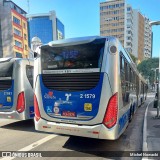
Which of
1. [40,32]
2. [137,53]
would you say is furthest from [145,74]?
[40,32]

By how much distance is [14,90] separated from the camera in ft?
27.0

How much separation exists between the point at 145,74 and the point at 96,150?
77.7 metres

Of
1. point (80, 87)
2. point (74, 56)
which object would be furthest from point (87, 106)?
point (74, 56)

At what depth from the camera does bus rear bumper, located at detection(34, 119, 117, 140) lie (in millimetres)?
5398

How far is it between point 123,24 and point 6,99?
110 metres

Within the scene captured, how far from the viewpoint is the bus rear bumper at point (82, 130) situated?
5398mm

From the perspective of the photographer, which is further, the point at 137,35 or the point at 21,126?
the point at 137,35

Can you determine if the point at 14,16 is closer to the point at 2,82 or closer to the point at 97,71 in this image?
the point at 2,82

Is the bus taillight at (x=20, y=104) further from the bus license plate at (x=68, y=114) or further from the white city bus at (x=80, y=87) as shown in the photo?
the bus license plate at (x=68, y=114)

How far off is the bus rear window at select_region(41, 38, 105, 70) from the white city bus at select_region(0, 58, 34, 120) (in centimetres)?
247

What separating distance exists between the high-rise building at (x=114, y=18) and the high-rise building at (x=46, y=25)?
2754 cm

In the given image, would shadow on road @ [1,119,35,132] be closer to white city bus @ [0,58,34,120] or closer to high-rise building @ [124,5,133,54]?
white city bus @ [0,58,34,120]

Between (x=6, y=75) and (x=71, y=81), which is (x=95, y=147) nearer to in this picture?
(x=71, y=81)

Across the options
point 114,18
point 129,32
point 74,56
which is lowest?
point 74,56
